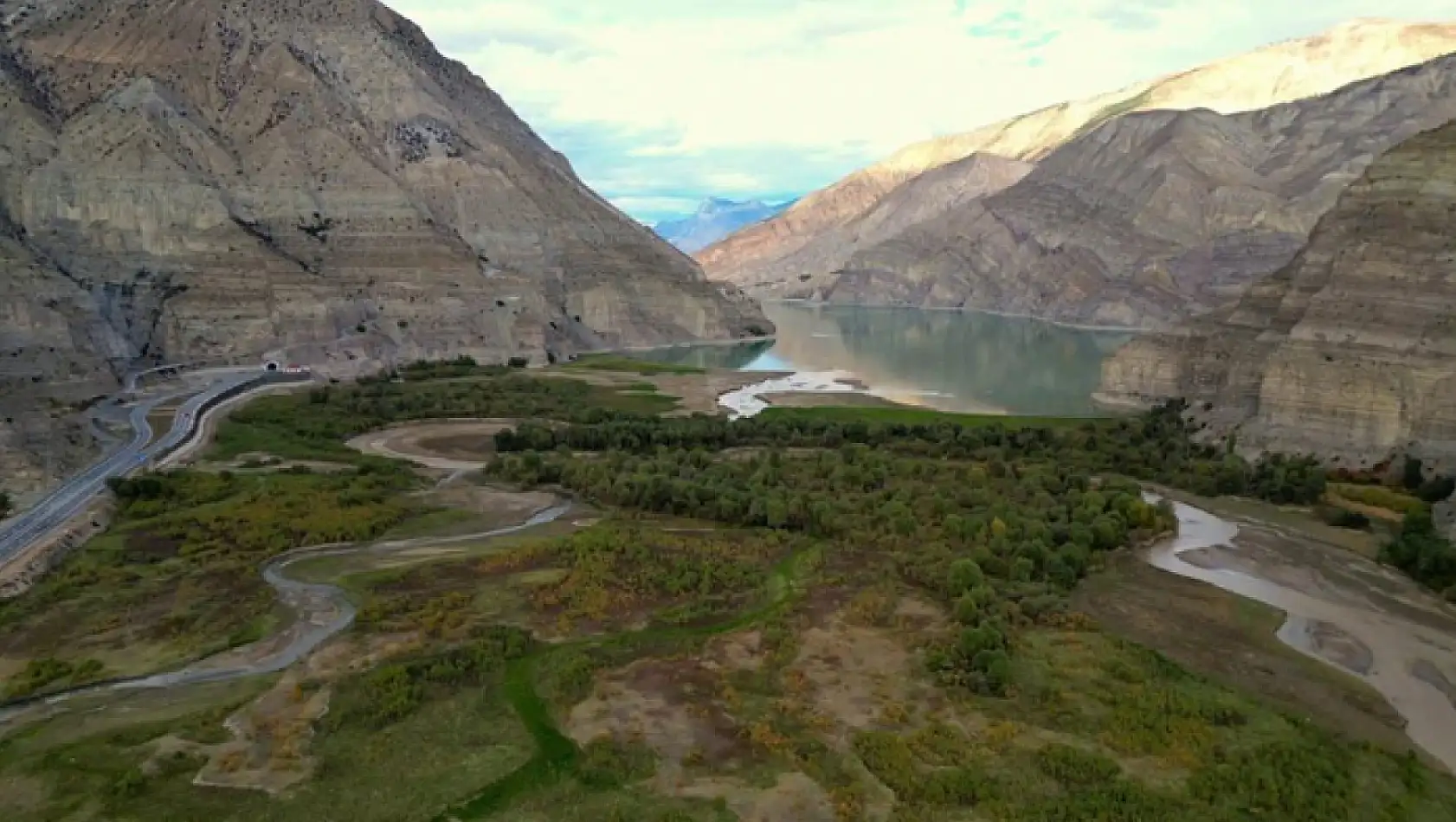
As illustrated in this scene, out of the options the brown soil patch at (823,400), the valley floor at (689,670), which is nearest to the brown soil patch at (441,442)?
the valley floor at (689,670)

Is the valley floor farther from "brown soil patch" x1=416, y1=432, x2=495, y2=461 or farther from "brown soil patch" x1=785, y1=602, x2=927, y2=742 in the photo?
"brown soil patch" x1=416, y1=432, x2=495, y2=461

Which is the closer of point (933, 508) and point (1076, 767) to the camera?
point (1076, 767)

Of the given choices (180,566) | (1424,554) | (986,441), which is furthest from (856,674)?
(986,441)

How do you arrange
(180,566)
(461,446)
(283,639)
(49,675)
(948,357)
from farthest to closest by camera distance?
(948,357)
(461,446)
(180,566)
(283,639)
(49,675)

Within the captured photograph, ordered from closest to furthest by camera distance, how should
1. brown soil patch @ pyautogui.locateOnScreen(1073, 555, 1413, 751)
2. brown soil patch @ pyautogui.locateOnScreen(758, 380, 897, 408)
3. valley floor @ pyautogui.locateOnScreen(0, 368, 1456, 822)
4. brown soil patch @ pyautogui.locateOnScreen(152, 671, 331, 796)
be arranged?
valley floor @ pyautogui.locateOnScreen(0, 368, 1456, 822) < brown soil patch @ pyautogui.locateOnScreen(152, 671, 331, 796) < brown soil patch @ pyautogui.locateOnScreen(1073, 555, 1413, 751) < brown soil patch @ pyautogui.locateOnScreen(758, 380, 897, 408)

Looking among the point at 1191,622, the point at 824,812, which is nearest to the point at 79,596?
the point at 824,812

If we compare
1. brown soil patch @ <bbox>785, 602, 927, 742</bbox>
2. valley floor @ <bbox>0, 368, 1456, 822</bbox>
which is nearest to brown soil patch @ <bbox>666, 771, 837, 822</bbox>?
valley floor @ <bbox>0, 368, 1456, 822</bbox>

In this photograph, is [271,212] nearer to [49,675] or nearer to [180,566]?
[180,566]
